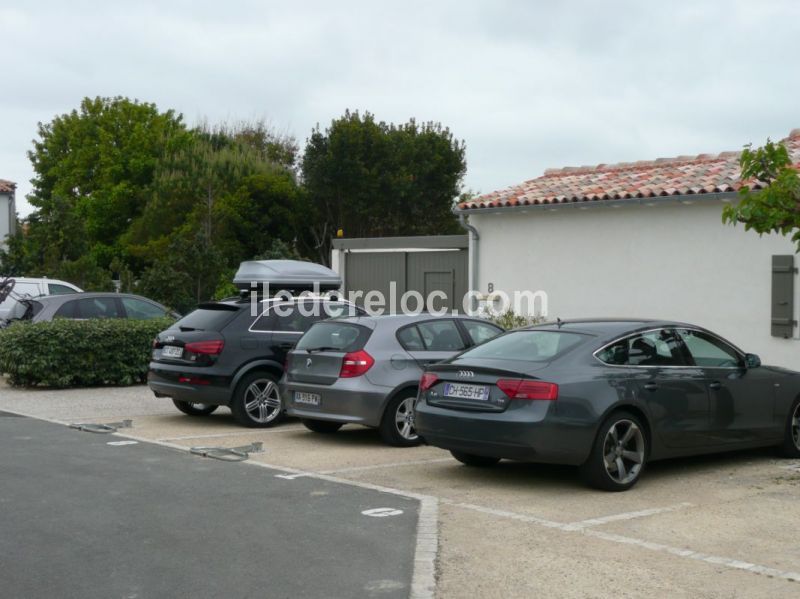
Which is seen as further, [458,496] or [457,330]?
[457,330]

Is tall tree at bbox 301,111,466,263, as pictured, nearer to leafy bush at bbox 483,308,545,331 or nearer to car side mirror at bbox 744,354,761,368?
leafy bush at bbox 483,308,545,331

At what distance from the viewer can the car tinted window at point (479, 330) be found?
39.9 ft

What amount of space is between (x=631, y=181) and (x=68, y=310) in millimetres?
10224

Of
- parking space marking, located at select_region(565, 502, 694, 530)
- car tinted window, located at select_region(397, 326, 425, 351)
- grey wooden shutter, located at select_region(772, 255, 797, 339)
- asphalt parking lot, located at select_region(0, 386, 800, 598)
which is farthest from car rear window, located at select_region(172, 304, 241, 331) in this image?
grey wooden shutter, located at select_region(772, 255, 797, 339)

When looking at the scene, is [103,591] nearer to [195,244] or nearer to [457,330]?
[457,330]

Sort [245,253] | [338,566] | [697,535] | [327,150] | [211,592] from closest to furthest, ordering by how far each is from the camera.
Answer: [211,592] < [338,566] < [697,535] < [245,253] < [327,150]

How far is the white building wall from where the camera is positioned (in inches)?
610

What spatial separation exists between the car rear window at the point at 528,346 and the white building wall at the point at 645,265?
7028mm

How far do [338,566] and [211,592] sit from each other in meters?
0.87

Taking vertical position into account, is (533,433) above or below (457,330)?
below

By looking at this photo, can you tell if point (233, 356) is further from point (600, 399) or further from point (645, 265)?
point (645, 265)

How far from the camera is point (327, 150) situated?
157 ft

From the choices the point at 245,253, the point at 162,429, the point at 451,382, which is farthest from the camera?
the point at 245,253

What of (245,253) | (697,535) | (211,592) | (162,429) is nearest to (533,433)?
(697,535)
